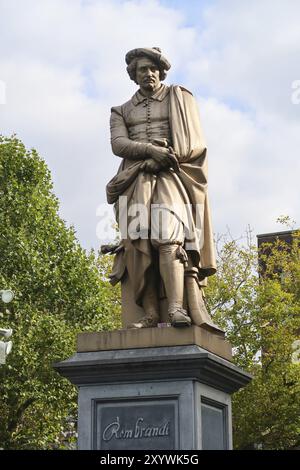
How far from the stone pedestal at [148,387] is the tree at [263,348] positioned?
16.5 metres

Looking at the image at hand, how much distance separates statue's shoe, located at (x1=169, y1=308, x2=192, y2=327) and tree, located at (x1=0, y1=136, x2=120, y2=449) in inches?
604

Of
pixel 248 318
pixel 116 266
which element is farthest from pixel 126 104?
pixel 248 318

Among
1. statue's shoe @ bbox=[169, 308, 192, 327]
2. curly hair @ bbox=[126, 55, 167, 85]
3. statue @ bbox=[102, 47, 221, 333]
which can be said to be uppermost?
curly hair @ bbox=[126, 55, 167, 85]

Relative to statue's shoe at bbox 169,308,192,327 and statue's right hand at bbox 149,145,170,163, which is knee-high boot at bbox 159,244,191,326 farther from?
statue's right hand at bbox 149,145,170,163

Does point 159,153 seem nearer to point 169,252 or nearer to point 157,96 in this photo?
point 157,96

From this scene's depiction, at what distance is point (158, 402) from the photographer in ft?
30.2

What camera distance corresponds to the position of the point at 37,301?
26.0 meters

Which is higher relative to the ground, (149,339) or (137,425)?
(149,339)

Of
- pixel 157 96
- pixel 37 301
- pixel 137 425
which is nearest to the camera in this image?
pixel 137 425

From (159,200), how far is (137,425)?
8.65ft

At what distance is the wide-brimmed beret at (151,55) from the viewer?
10.8 m

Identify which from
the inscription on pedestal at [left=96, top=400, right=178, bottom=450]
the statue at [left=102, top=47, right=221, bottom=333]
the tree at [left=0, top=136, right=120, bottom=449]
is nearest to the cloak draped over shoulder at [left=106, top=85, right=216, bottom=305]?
the statue at [left=102, top=47, right=221, bottom=333]

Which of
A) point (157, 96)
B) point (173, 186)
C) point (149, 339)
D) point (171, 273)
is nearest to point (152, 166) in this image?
point (173, 186)

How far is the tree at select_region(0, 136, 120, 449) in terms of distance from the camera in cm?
2484
